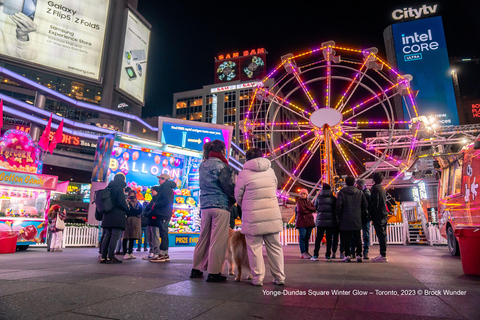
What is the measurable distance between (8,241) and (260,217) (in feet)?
28.2

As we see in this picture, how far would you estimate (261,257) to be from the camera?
150 inches

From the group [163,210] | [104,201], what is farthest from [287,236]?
[104,201]

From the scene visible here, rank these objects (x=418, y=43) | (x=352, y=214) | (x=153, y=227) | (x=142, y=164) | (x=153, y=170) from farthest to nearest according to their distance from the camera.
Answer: (x=418, y=43), (x=153, y=170), (x=142, y=164), (x=153, y=227), (x=352, y=214)

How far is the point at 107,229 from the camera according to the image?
21.0ft

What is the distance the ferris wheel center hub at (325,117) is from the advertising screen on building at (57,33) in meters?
29.0

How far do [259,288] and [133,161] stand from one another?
11.5 metres

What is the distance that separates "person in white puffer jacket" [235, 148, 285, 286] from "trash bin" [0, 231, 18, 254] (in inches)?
324

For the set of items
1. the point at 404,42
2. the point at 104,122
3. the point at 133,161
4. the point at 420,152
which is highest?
the point at 404,42

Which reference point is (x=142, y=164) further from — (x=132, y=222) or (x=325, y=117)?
(x=325, y=117)

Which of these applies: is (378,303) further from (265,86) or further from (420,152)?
(420,152)

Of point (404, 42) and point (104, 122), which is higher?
point (404, 42)

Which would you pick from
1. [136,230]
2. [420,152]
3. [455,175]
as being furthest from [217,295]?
[420,152]

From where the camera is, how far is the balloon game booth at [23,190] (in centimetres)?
981

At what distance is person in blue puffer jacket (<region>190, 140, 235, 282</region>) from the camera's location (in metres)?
4.08
